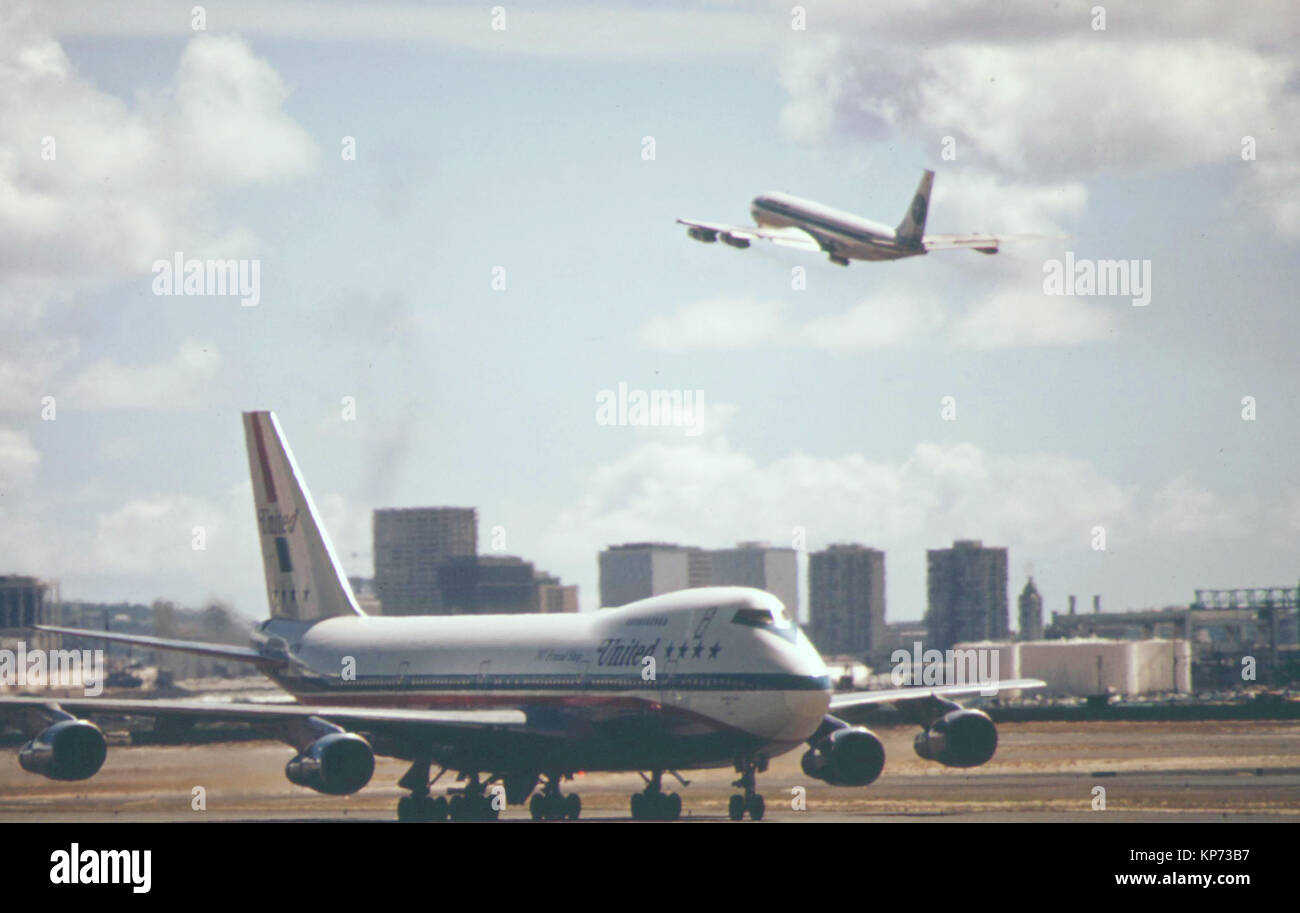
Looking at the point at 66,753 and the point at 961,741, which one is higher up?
the point at 66,753

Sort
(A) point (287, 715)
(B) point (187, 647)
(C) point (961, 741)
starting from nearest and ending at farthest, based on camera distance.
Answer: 1. (A) point (287, 715)
2. (C) point (961, 741)
3. (B) point (187, 647)

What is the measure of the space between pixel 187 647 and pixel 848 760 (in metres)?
23.0

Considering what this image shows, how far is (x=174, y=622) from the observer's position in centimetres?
9225

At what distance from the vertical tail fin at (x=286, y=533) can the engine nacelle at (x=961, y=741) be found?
75.6 ft

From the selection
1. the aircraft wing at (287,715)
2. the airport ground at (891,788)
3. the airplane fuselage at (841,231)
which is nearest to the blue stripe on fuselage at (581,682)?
the aircraft wing at (287,715)

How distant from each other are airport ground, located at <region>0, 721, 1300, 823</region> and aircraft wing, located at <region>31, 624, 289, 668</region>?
397 centimetres

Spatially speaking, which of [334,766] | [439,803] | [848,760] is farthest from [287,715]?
[848,760]

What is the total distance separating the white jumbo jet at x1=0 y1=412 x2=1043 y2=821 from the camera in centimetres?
4728

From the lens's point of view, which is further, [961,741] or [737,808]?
[961,741]

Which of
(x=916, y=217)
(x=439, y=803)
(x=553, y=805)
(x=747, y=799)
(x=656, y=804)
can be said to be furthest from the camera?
(x=916, y=217)

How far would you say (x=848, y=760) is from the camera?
51000mm

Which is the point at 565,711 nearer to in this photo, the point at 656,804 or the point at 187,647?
the point at 656,804

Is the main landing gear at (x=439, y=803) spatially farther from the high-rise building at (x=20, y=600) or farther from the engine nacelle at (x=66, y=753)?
the high-rise building at (x=20, y=600)
